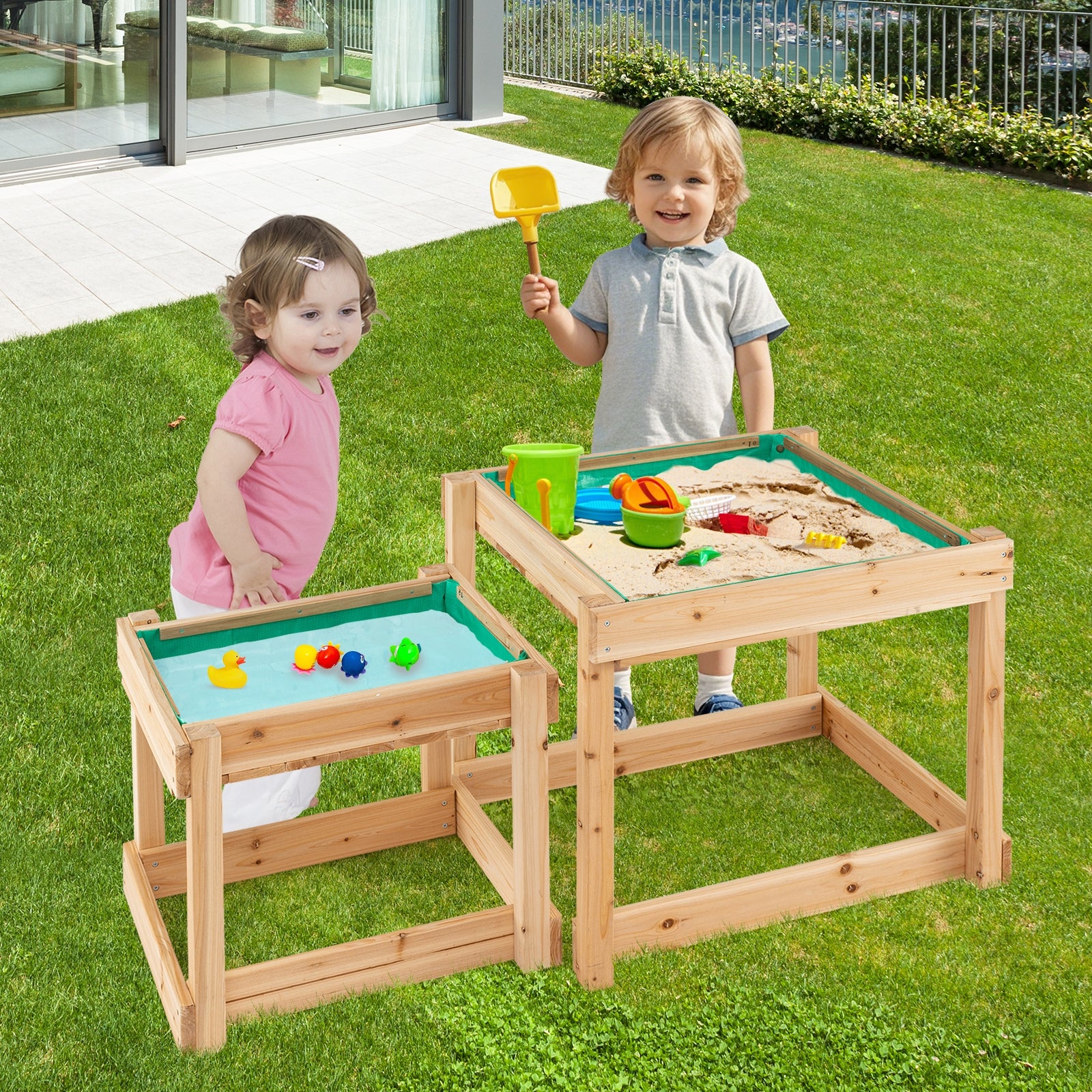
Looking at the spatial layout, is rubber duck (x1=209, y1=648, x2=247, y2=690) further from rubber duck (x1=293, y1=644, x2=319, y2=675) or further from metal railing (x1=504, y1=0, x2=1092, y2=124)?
metal railing (x1=504, y1=0, x2=1092, y2=124)

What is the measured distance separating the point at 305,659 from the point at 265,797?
0.71 m

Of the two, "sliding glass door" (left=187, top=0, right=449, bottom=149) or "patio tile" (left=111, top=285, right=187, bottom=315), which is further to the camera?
"sliding glass door" (left=187, top=0, right=449, bottom=149)

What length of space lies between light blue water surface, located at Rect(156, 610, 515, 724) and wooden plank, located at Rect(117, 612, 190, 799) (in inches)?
2.0

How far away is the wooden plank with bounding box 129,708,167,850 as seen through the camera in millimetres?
2936

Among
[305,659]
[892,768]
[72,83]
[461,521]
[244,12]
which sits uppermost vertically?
[244,12]

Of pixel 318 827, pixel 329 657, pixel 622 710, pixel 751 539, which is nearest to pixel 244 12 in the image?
pixel 622 710

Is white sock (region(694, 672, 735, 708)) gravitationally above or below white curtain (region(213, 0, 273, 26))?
below

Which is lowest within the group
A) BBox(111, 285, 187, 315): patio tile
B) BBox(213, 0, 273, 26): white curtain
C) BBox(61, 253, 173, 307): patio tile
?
BBox(111, 285, 187, 315): patio tile

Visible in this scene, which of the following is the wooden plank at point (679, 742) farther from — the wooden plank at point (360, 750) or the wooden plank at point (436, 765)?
the wooden plank at point (360, 750)

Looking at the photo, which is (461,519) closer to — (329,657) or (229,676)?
(329,657)

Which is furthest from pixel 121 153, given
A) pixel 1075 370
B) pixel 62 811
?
pixel 62 811

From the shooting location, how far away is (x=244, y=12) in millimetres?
9789

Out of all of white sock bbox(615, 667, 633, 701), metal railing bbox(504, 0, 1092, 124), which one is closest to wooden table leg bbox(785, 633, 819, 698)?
white sock bbox(615, 667, 633, 701)

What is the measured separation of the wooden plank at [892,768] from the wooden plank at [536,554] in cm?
106
